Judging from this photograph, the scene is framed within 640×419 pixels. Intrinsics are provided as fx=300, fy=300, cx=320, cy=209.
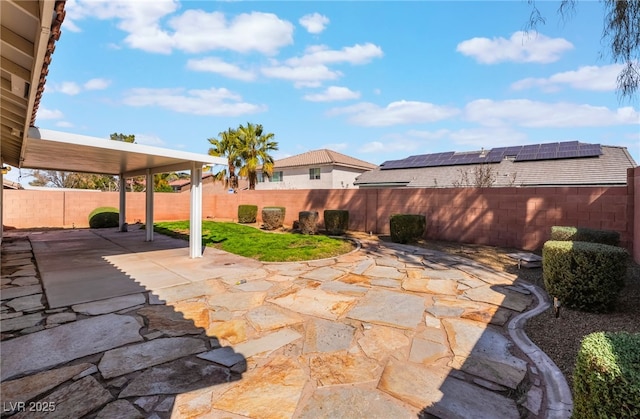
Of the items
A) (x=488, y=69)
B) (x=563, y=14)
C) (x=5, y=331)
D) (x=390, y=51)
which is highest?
(x=390, y=51)

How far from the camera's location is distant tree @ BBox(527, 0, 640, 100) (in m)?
4.43

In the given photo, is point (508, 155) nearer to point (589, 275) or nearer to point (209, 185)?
point (589, 275)

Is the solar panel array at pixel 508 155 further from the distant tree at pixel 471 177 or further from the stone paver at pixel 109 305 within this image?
the stone paver at pixel 109 305

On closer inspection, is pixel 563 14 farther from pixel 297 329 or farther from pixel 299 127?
pixel 299 127

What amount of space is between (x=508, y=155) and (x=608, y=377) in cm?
2125

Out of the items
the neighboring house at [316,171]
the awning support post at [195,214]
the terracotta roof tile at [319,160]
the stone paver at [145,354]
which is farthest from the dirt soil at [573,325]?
the terracotta roof tile at [319,160]

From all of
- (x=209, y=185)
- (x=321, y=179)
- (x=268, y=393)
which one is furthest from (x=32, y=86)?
(x=209, y=185)

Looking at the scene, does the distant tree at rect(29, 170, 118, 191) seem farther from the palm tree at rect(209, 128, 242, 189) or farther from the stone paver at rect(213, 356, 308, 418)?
the stone paver at rect(213, 356, 308, 418)

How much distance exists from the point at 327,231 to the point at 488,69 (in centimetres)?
825

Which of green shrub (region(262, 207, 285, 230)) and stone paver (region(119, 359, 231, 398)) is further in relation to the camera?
green shrub (region(262, 207, 285, 230))

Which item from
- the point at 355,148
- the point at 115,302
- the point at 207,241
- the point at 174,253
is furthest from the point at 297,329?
the point at 355,148

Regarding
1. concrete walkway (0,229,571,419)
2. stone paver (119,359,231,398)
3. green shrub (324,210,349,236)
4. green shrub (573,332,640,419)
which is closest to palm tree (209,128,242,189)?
green shrub (324,210,349,236)

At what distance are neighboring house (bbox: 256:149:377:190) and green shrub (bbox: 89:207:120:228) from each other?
13741 mm

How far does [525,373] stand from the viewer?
2680mm
